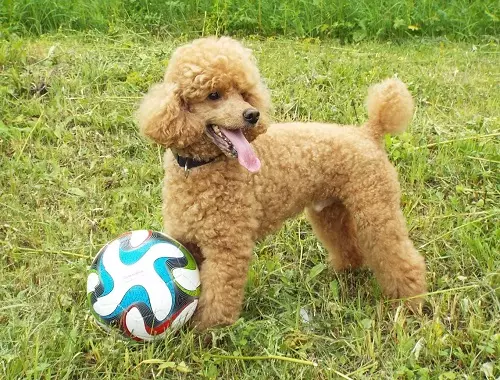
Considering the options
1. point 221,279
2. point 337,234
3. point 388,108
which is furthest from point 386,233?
point 221,279

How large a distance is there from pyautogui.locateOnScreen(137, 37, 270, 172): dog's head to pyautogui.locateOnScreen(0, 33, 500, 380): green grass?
788mm

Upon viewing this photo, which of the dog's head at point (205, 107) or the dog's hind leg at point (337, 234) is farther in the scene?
the dog's hind leg at point (337, 234)

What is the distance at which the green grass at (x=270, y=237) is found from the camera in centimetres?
262

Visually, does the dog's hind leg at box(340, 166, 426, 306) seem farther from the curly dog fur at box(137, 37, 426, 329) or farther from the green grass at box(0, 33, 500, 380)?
the green grass at box(0, 33, 500, 380)

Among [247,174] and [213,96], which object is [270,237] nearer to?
[247,174]

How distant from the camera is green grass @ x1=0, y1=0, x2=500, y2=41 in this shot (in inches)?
246

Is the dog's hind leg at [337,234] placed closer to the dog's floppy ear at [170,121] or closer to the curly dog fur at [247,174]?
the curly dog fur at [247,174]

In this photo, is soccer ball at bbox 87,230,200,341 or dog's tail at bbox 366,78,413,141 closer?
soccer ball at bbox 87,230,200,341

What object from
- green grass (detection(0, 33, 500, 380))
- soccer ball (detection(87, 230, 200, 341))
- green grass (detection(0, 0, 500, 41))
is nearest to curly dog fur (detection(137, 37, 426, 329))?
soccer ball (detection(87, 230, 200, 341))

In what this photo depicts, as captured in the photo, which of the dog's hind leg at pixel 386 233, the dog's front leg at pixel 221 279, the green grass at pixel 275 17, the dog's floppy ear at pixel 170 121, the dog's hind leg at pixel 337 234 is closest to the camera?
the dog's floppy ear at pixel 170 121

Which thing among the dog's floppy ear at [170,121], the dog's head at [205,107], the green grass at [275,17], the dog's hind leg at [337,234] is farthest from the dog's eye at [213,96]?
the green grass at [275,17]

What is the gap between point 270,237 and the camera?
3.60 m

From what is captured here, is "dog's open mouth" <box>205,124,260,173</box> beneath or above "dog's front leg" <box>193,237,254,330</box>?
above

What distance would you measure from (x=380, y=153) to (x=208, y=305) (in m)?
1.07
